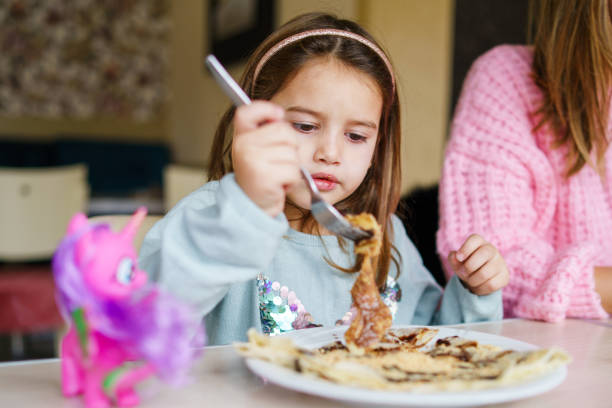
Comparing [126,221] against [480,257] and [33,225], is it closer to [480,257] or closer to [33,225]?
[480,257]

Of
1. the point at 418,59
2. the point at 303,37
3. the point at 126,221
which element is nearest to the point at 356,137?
the point at 303,37

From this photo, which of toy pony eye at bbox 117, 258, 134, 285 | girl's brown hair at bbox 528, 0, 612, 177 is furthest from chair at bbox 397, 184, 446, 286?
toy pony eye at bbox 117, 258, 134, 285

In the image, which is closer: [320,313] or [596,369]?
[596,369]

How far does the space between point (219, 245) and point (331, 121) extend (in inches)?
16.7

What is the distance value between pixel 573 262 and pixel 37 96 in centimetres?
464

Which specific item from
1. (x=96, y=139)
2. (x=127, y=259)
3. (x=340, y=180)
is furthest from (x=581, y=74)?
(x=96, y=139)

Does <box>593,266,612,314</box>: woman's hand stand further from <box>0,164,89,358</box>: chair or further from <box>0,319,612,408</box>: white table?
<box>0,164,89,358</box>: chair

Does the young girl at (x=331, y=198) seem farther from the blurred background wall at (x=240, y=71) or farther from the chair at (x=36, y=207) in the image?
the chair at (x=36, y=207)

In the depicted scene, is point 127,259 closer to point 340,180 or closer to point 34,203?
point 340,180

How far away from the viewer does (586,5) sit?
1119mm

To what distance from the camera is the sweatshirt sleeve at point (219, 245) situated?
21.1 inches

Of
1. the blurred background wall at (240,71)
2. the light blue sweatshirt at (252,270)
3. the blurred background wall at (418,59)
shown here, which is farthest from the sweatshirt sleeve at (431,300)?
the blurred background wall at (418,59)

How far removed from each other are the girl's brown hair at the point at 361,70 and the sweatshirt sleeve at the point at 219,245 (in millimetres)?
474

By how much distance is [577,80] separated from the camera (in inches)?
45.5
